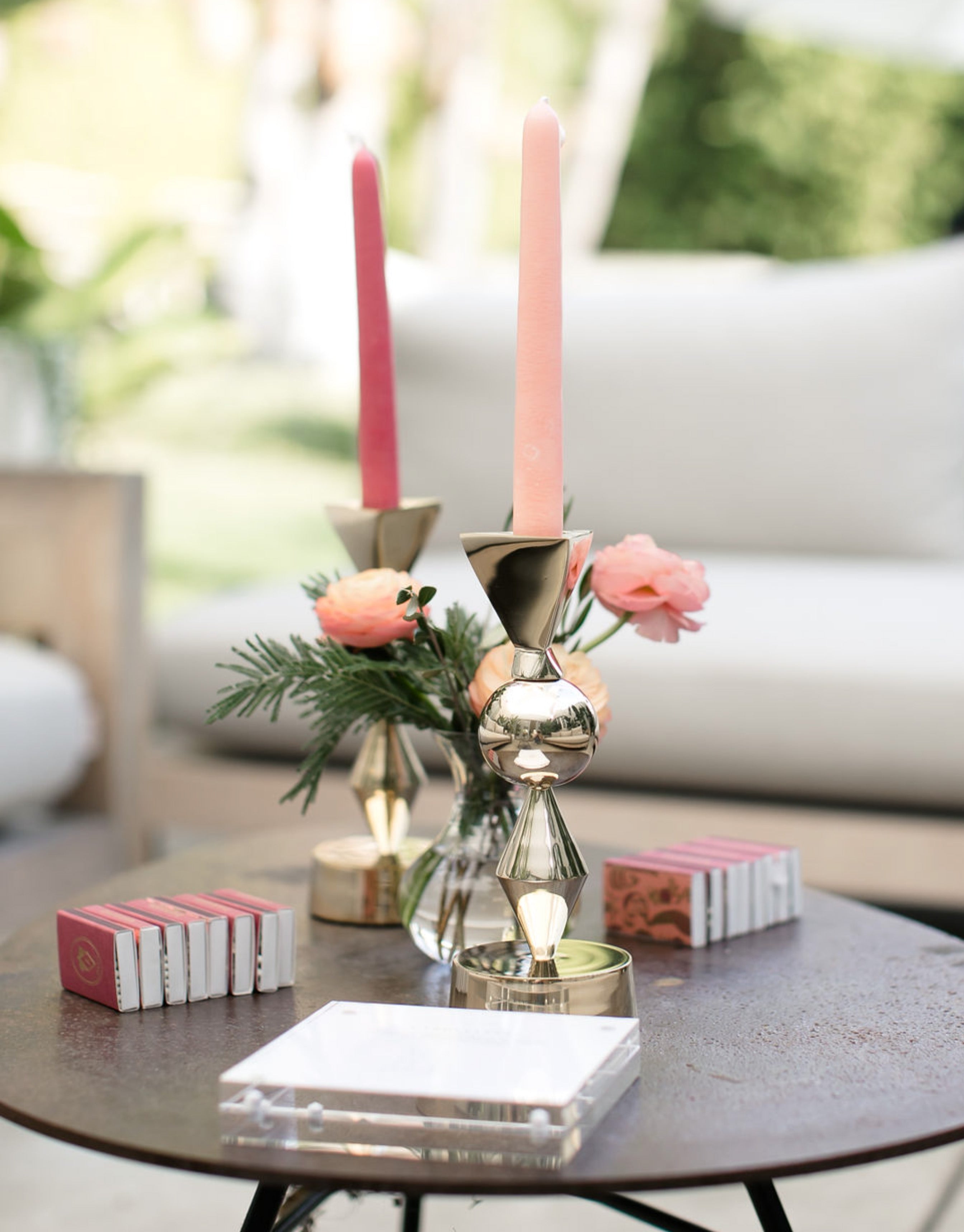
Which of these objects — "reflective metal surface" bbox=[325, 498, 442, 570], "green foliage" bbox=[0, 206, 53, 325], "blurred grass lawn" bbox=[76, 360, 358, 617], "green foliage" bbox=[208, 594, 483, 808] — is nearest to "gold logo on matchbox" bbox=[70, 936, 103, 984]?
"green foliage" bbox=[208, 594, 483, 808]

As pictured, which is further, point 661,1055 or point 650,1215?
point 650,1215

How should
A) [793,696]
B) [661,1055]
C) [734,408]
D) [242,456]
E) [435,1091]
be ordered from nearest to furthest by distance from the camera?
[435,1091] → [661,1055] → [793,696] → [734,408] → [242,456]

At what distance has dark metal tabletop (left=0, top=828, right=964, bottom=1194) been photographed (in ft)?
1.50

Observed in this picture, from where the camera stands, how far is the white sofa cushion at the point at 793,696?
1.34 meters

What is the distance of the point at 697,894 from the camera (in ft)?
2.42

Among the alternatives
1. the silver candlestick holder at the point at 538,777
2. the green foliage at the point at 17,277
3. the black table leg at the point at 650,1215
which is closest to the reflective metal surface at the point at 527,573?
the silver candlestick holder at the point at 538,777

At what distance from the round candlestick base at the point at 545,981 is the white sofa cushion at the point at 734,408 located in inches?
50.5

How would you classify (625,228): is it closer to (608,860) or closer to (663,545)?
(663,545)

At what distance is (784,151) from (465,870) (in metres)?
5.50

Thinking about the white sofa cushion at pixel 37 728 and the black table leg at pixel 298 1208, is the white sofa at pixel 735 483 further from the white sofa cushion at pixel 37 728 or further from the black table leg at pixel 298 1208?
the black table leg at pixel 298 1208

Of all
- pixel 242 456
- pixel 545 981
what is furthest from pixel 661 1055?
pixel 242 456

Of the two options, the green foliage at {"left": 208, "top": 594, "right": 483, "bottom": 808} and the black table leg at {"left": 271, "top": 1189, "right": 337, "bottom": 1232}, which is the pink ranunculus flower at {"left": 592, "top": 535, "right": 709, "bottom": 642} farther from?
the black table leg at {"left": 271, "top": 1189, "right": 337, "bottom": 1232}

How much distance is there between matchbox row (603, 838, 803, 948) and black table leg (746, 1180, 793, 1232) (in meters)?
Result: 0.15

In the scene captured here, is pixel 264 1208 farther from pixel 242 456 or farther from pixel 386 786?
pixel 242 456
